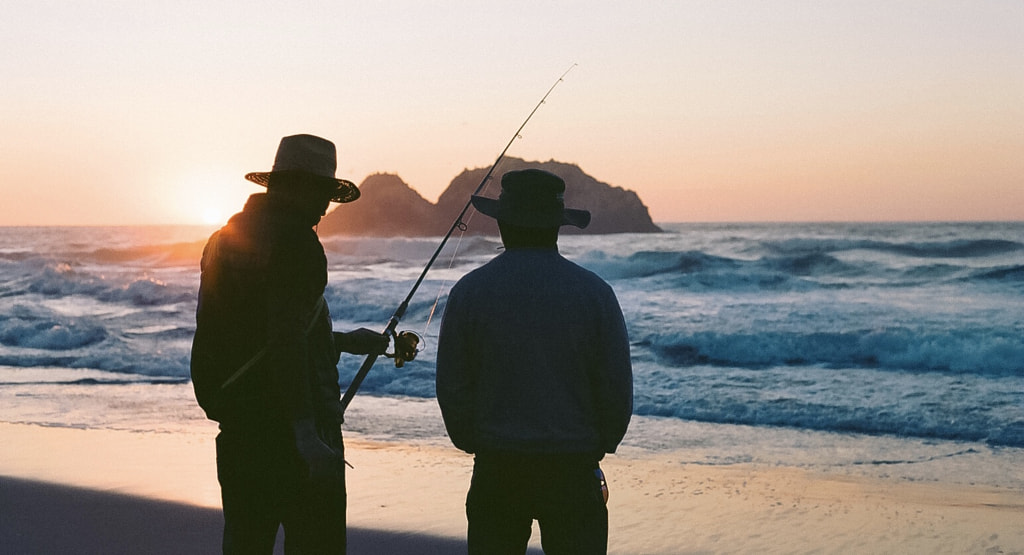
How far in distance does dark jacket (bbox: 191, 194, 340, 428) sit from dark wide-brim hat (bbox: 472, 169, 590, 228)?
0.41m

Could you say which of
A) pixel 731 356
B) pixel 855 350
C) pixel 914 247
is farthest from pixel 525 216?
→ pixel 914 247

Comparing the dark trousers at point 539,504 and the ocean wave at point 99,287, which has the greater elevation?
the dark trousers at point 539,504

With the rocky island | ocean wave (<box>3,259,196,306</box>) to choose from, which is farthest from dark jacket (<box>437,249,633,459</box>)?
the rocky island

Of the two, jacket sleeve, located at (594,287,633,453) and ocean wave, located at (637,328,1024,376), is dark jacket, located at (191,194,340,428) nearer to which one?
jacket sleeve, located at (594,287,633,453)

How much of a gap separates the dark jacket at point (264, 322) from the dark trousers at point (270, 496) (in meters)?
0.06

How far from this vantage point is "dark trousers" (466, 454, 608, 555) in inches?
87.7

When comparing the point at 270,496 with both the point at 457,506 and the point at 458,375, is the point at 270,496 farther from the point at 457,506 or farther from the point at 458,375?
the point at 457,506

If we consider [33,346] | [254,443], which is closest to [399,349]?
[254,443]

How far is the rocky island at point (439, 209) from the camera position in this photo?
55.0m

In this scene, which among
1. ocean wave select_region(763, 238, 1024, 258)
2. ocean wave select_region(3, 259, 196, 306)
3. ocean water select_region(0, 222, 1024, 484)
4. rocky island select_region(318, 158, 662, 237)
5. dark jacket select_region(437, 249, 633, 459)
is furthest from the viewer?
rocky island select_region(318, 158, 662, 237)

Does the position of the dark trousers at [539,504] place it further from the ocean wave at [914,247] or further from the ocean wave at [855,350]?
the ocean wave at [914,247]

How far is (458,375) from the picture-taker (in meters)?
2.28

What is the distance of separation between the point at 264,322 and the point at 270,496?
1.36ft

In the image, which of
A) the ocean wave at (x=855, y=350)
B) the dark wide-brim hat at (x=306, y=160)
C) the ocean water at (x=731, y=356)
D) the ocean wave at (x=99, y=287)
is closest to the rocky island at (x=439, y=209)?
the ocean wave at (x=99, y=287)
